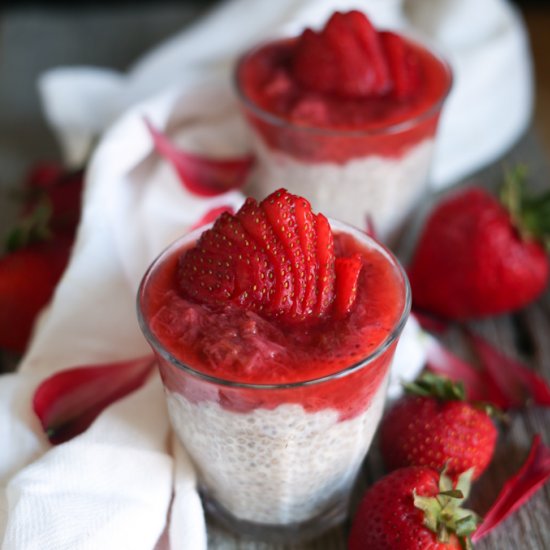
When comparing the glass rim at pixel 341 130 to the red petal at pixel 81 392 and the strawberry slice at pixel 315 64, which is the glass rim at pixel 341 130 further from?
the red petal at pixel 81 392

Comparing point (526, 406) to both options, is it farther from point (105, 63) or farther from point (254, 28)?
point (105, 63)

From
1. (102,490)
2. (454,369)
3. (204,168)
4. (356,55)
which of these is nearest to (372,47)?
(356,55)

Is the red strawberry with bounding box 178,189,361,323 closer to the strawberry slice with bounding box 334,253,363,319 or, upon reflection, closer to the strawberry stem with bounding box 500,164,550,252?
the strawberry slice with bounding box 334,253,363,319

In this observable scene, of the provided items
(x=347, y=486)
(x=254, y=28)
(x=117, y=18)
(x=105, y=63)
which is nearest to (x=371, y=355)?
(x=347, y=486)

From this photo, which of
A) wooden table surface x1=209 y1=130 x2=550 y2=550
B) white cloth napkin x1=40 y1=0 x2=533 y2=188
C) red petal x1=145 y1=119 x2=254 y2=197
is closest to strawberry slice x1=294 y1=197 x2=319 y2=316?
wooden table surface x1=209 y1=130 x2=550 y2=550

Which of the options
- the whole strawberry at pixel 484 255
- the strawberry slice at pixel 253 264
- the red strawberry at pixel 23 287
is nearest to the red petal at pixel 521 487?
the whole strawberry at pixel 484 255

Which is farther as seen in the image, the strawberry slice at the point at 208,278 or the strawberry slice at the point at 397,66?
the strawberry slice at the point at 397,66
